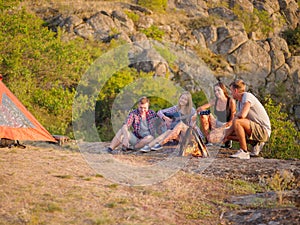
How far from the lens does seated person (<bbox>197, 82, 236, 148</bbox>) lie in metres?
8.20

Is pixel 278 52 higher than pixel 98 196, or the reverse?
pixel 278 52

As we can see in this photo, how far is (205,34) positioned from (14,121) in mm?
27539

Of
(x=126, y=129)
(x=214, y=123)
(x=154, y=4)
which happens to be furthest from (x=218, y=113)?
(x=154, y=4)

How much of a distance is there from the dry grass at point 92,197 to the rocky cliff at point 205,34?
1859 cm

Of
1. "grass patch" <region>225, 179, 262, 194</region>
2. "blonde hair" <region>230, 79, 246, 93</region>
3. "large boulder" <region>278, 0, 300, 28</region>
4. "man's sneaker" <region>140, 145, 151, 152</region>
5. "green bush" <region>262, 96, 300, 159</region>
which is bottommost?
"green bush" <region>262, 96, 300, 159</region>

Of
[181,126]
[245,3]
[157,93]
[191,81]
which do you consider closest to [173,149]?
A: [181,126]

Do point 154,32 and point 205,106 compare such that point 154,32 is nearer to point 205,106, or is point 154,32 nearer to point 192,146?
point 205,106

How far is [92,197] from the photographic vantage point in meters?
5.47

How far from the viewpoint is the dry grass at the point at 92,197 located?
4.80 meters

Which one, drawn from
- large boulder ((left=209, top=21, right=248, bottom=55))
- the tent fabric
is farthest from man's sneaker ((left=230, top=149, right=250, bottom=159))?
large boulder ((left=209, top=21, right=248, bottom=55))

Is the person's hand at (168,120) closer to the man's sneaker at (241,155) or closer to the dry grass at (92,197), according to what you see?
the man's sneaker at (241,155)

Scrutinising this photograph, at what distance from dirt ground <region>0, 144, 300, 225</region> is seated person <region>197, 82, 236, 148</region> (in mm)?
1571

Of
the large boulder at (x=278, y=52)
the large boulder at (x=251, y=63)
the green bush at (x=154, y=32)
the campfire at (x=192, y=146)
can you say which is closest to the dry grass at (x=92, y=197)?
the campfire at (x=192, y=146)

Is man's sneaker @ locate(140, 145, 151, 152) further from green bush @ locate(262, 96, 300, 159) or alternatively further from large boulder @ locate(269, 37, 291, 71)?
large boulder @ locate(269, 37, 291, 71)
